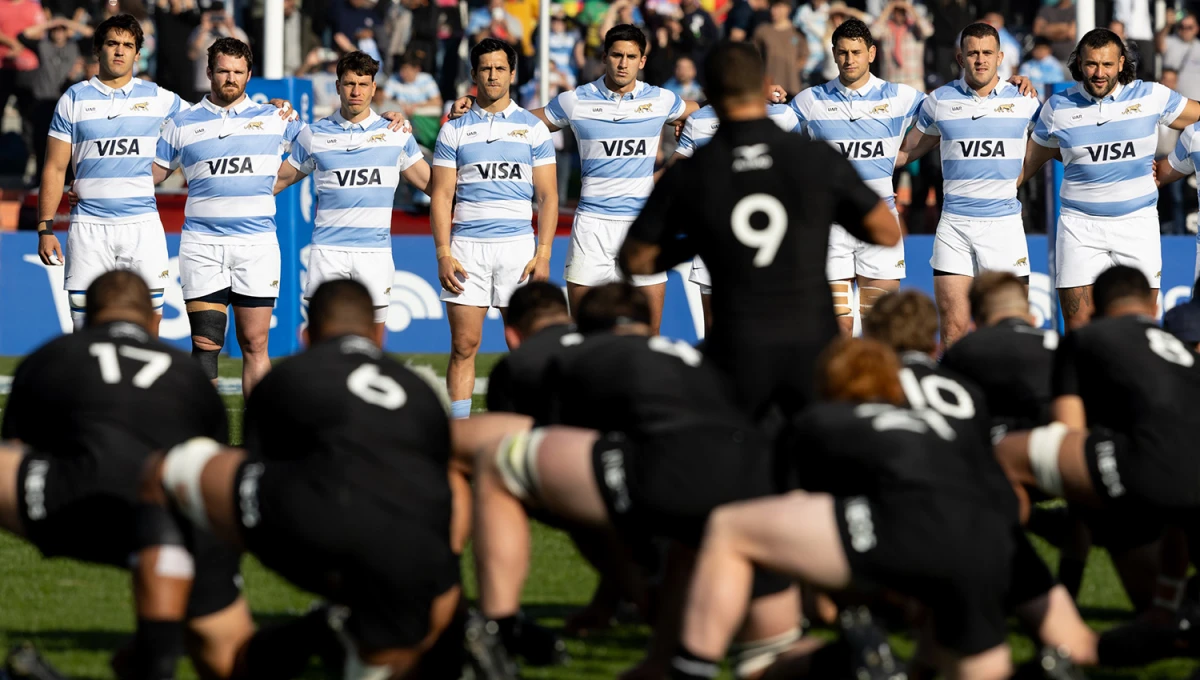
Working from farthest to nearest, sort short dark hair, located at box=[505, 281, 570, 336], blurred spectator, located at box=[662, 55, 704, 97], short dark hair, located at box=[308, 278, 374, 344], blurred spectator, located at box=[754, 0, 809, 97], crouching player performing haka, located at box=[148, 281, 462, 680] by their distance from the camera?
blurred spectator, located at box=[662, 55, 704, 97] → blurred spectator, located at box=[754, 0, 809, 97] → short dark hair, located at box=[505, 281, 570, 336] → short dark hair, located at box=[308, 278, 374, 344] → crouching player performing haka, located at box=[148, 281, 462, 680]

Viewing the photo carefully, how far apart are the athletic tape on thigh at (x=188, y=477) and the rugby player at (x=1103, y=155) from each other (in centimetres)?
725

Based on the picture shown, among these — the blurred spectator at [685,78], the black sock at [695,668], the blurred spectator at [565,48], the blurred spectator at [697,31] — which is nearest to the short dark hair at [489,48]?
the black sock at [695,668]

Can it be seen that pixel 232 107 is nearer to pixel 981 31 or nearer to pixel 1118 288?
pixel 981 31

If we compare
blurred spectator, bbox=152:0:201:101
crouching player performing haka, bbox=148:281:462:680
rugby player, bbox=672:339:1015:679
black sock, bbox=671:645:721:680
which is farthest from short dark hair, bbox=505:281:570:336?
blurred spectator, bbox=152:0:201:101

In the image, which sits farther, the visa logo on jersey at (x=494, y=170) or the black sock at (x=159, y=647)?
the visa logo on jersey at (x=494, y=170)

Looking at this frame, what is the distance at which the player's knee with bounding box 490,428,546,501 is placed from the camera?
572 centimetres

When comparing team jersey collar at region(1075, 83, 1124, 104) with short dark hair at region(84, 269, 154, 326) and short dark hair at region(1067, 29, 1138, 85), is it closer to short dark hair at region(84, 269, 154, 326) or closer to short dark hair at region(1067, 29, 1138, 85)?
short dark hair at region(1067, 29, 1138, 85)

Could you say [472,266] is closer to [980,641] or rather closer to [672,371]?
[672,371]

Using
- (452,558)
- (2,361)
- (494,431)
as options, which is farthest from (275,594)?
(2,361)

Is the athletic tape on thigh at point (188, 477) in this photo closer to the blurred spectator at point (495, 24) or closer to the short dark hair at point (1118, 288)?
the short dark hair at point (1118, 288)

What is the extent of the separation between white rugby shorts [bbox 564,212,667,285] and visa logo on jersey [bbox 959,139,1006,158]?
2279 mm

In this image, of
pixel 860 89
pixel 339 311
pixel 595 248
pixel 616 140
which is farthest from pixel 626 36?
pixel 339 311

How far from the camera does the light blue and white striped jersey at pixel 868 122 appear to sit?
11594 millimetres

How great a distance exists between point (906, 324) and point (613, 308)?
3.32 feet
